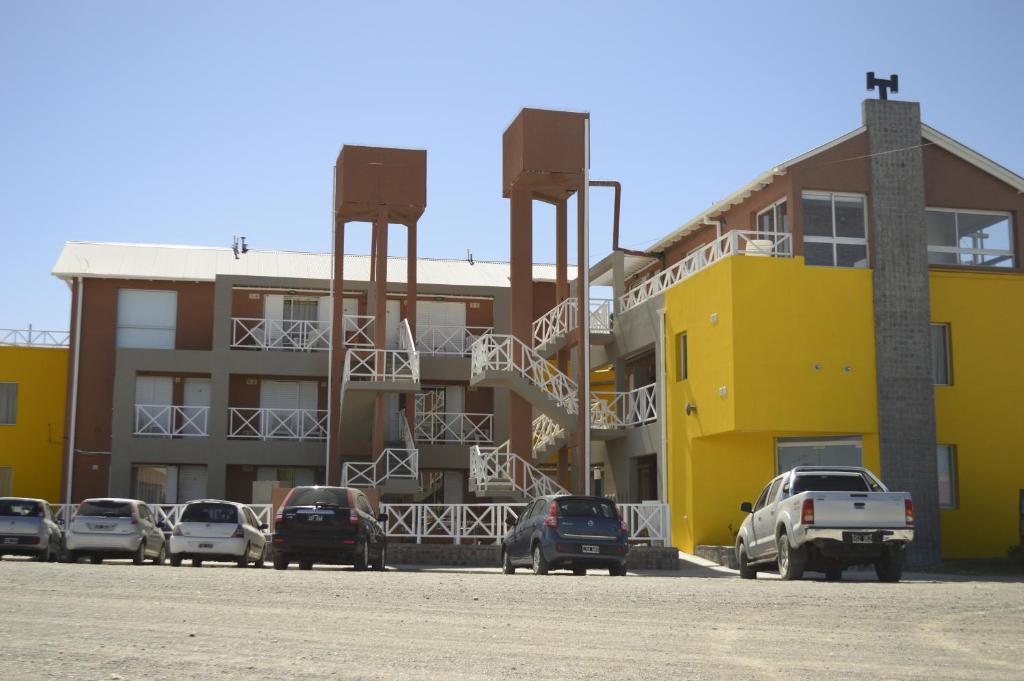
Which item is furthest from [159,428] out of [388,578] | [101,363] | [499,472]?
[388,578]

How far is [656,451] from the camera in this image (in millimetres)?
30266

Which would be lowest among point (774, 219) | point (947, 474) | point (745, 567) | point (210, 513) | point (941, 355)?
point (745, 567)

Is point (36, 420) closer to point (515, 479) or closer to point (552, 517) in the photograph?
point (515, 479)

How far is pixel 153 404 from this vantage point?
38.0 meters

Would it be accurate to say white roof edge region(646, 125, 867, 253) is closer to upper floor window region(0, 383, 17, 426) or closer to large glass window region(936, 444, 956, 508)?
large glass window region(936, 444, 956, 508)

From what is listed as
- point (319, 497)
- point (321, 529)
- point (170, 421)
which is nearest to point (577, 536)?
point (321, 529)

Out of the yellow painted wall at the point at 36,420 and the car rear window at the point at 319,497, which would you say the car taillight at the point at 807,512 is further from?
the yellow painted wall at the point at 36,420

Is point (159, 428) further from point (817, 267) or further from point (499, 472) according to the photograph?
point (817, 267)

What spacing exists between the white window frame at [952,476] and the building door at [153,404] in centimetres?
2175

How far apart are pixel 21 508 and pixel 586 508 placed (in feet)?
35.8

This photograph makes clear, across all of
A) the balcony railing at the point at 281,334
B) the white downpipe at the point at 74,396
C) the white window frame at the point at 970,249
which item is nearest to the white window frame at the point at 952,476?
the white window frame at the point at 970,249

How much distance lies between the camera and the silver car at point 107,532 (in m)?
23.4

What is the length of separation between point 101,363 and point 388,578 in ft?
79.7

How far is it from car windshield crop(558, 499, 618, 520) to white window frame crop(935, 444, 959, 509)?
31.9ft
